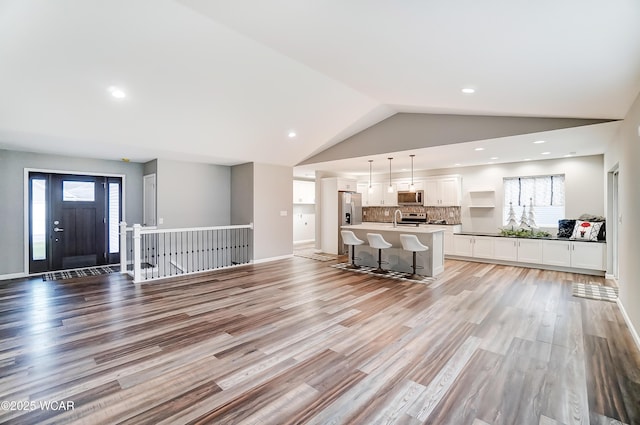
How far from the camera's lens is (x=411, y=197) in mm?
9133

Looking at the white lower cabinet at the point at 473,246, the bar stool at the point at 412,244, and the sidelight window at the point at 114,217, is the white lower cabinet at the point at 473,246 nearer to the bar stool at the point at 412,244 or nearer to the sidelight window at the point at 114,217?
the bar stool at the point at 412,244

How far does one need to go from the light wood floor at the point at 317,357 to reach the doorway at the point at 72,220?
1663 millimetres

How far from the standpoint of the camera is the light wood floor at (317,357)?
2.16 m

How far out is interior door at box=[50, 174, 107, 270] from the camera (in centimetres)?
668

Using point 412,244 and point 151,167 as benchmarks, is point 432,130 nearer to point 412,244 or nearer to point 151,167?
point 412,244

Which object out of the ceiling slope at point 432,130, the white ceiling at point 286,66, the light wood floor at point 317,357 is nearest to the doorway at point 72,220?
the white ceiling at point 286,66

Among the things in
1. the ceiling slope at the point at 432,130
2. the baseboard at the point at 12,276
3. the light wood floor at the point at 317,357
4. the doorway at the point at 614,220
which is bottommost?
the light wood floor at the point at 317,357

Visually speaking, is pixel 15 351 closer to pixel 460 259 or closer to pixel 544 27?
pixel 544 27

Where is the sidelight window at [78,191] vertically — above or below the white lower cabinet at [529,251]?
above

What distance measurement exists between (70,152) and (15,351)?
485 centimetres

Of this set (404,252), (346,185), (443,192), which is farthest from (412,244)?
(346,185)

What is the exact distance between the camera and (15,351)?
3014 millimetres

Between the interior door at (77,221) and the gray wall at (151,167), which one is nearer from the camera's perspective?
the interior door at (77,221)

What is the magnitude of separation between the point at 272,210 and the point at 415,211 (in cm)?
451
